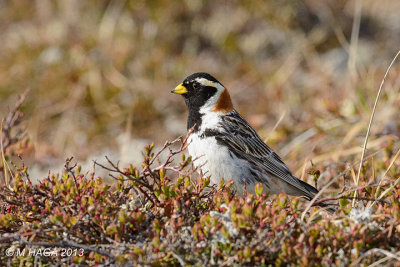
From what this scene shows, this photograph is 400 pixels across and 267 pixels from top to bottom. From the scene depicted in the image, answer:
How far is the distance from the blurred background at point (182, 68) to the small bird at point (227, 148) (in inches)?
47.6

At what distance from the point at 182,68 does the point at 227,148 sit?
5.30m

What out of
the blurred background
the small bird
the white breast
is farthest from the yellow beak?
the blurred background

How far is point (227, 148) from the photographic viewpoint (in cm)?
496

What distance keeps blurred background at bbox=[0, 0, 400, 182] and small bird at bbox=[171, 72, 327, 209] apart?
1209 mm

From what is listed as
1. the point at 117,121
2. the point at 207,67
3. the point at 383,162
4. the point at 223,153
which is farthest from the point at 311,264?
the point at 207,67

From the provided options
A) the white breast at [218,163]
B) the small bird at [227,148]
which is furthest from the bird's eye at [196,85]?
the white breast at [218,163]

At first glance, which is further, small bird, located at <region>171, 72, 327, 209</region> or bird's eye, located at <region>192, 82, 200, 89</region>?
bird's eye, located at <region>192, 82, 200, 89</region>

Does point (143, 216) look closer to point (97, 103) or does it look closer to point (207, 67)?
point (97, 103)

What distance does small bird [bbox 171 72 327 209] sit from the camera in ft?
15.8

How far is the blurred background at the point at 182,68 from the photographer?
7234mm

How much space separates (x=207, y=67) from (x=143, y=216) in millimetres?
7589

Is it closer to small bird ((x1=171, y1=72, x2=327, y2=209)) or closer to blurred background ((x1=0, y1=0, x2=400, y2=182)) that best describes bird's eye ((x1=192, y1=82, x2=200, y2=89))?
small bird ((x1=171, y1=72, x2=327, y2=209))

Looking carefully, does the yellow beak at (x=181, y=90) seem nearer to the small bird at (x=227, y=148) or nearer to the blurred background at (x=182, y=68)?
the small bird at (x=227, y=148)

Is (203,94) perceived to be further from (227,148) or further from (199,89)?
(227,148)
